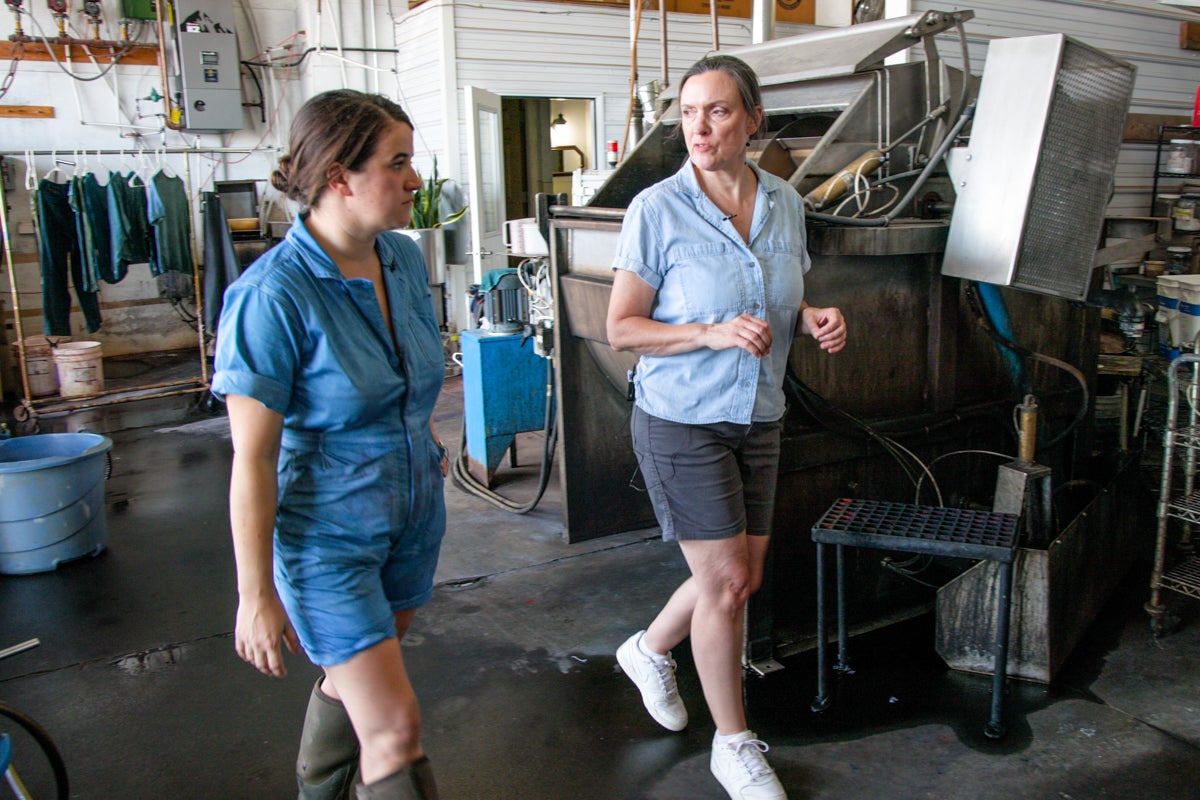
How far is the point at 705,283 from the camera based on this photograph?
2002 mm

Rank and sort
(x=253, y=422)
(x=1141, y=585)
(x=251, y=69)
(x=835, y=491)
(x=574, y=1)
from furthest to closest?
(x=251, y=69) → (x=574, y=1) → (x=1141, y=585) → (x=835, y=491) → (x=253, y=422)

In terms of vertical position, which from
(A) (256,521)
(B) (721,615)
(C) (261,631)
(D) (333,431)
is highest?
(D) (333,431)

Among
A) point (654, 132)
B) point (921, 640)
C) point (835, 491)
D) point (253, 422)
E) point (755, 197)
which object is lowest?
point (921, 640)

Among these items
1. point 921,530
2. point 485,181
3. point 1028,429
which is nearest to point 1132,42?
point 485,181

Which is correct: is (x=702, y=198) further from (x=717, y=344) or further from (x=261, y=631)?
(x=261, y=631)

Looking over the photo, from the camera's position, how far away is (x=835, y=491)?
2.93 meters

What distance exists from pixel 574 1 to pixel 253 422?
7.09 meters

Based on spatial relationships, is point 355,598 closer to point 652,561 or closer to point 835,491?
point 835,491

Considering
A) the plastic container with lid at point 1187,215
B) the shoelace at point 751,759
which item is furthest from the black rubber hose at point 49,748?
the plastic container with lid at point 1187,215

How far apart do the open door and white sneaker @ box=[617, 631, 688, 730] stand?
5.03 meters

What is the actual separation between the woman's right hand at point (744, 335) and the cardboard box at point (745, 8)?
695 cm

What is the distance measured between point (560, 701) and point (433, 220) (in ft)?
18.1

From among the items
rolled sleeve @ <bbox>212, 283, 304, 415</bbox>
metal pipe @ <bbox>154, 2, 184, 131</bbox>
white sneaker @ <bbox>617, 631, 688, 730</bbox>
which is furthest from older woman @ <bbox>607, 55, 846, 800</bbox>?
metal pipe @ <bbox>154, 2, 184, 131</bbox>

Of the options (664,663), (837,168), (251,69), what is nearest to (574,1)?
(251,69)
